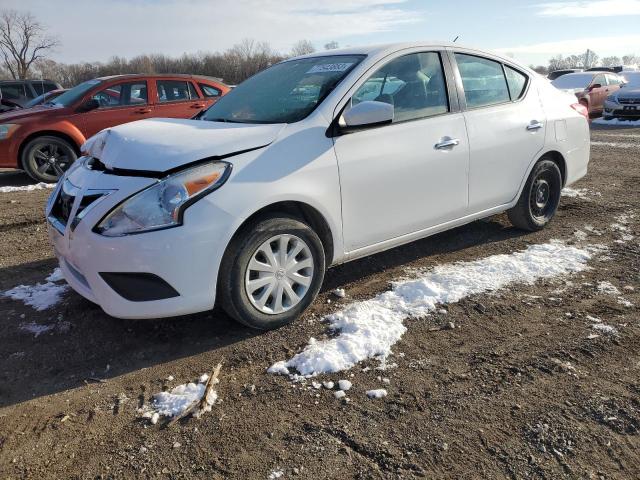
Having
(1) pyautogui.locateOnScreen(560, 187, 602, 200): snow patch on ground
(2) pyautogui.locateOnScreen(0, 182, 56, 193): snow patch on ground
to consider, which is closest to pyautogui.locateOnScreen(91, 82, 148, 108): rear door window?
(2) pyautogui.locateOnScreen(0, 182, 56, 193): snow patch on ground

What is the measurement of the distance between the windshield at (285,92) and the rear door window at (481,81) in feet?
3.30

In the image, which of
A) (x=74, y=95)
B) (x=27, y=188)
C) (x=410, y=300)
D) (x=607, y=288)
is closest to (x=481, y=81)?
(x=607, y=288)

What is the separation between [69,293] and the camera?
12.8 feet

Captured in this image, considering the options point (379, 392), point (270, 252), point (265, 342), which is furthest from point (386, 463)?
point (270, 252)

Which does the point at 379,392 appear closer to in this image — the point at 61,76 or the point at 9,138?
the point at 9,138

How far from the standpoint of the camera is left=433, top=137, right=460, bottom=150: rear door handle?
3916 mm

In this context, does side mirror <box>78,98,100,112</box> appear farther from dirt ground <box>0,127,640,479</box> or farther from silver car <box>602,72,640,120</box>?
silver car <box>602,72,640,120</box>

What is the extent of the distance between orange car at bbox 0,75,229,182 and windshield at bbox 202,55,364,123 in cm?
386

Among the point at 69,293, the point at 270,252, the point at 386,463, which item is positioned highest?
the point at 270,252

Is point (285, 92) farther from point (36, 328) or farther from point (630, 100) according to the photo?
point (630, 100)

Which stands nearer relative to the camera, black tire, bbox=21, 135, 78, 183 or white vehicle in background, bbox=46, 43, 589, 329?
white vehicle in background, bbox=46, 43, 589, 329

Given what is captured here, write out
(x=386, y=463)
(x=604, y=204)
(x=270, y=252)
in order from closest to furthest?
(x=386, y=463)
(x=270, y=252)
(x=604, y=204)

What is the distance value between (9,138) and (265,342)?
682cm

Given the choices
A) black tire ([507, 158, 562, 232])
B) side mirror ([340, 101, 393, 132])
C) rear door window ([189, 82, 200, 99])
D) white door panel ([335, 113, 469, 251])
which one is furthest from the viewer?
rear door window ([189, 82, 200, 99])
